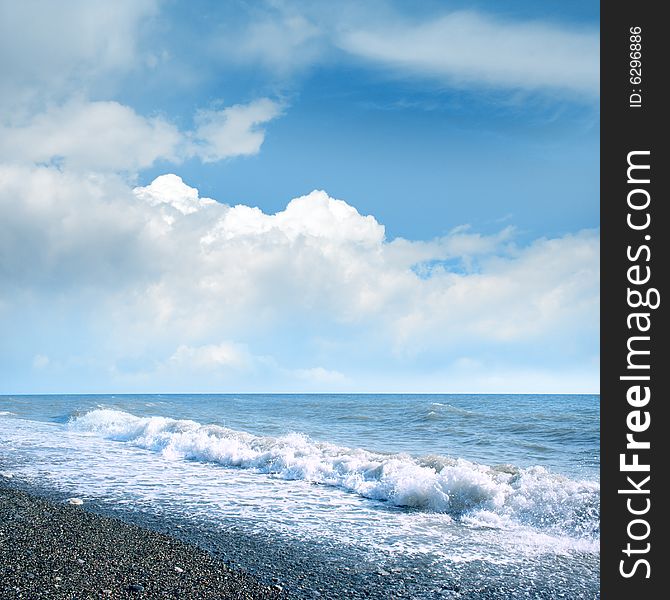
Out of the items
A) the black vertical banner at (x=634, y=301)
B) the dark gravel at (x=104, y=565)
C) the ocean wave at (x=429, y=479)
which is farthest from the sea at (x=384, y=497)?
the black vertical banner at (x=634, y=301)

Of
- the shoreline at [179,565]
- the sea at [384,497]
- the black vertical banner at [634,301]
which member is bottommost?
the sea at [384,497]

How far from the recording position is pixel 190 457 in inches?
777

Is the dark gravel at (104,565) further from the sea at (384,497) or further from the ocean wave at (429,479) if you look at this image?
the ocean wave at (429,479)

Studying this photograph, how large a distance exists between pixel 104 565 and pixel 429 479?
776 centimetres

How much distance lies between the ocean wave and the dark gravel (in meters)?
5.90

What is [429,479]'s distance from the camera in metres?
12.6

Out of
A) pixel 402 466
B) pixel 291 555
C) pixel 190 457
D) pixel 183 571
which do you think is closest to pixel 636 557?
pixel 291 555

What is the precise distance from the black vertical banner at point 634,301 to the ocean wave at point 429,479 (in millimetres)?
4573

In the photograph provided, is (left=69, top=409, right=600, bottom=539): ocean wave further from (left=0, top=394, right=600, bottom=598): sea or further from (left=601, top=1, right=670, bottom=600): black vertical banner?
(left=601, top=1, right=670, bottom=600): black vertical banner

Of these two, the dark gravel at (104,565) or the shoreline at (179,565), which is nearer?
the dark gravel at (104,565)

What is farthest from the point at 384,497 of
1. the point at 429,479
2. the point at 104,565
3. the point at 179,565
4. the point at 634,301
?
the point at 634,301

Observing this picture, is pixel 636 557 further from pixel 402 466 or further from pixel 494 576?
pixel 402 466

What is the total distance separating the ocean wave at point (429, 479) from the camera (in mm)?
11156

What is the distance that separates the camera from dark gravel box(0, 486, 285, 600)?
6.51 m
